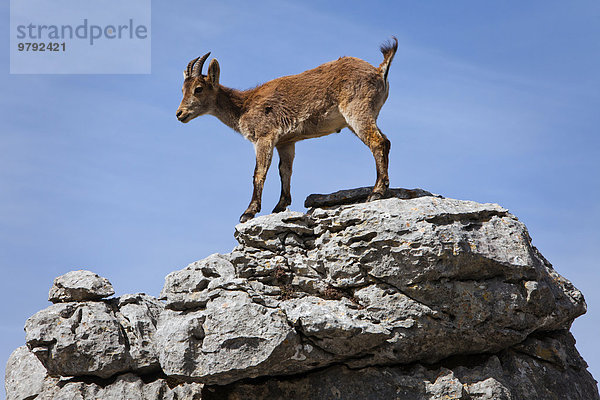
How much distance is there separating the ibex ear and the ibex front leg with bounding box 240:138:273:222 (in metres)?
2.04

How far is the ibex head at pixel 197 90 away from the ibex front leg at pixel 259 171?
1906mm

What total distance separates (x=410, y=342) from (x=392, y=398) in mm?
1069

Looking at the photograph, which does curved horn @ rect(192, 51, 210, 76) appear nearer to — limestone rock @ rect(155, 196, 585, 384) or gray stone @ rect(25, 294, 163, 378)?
limestone rock @ rect(155, 196, 585, 384)

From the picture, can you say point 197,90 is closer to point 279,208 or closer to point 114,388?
point 279,208

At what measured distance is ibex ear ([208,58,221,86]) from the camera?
1519 centimetres

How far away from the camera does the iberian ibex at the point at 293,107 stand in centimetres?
1373

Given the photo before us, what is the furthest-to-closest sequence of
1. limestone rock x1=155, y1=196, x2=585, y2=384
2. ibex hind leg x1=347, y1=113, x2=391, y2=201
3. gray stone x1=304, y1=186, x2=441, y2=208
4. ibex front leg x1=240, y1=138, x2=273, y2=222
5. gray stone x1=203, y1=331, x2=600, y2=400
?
ibex front leg x1=240, y1=138, x2=273, y2=222 → gray stone x1=304, y1=186, x2=441, y2=208 → ibex hind leg x1=347, y1=113, x2=391, y2=201 → gray stone x1=203, y1=331, x2=600, y2=400 → limestone rock x1=155, y1=196, x2=585, y2=384

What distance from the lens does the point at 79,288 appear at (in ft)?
44.9

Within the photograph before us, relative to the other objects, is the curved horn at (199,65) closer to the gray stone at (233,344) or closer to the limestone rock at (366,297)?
the limestone rock at (366,297)

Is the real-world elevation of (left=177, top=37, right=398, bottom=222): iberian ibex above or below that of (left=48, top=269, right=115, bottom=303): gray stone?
above

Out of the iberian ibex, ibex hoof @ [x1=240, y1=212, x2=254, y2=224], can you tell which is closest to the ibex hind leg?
the iberian ibex

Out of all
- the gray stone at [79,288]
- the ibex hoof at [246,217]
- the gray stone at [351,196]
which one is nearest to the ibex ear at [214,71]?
the ibex hoof at [246,217]

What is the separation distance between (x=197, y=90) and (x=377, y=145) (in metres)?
4.67

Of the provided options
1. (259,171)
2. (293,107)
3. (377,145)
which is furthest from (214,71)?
(377,145)
